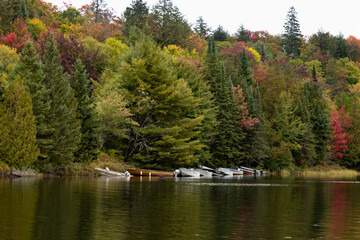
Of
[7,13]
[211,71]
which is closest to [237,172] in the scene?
[211,71]

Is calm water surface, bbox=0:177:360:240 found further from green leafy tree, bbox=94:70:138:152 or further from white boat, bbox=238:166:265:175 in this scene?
white boat, bbox=238:166:265:175

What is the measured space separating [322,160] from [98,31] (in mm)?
53999

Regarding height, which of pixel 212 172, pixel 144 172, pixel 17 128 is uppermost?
pixel 17 128

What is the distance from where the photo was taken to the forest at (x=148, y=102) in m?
50.5

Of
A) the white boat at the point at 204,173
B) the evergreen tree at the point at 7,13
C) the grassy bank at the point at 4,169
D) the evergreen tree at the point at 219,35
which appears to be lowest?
the white boat at the point at 204,173

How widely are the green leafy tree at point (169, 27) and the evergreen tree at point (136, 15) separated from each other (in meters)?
9.15

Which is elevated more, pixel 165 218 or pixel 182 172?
pixel 182 172

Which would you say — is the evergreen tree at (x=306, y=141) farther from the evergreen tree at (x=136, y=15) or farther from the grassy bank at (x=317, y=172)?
the evergreen tree at (x=136, y=15)

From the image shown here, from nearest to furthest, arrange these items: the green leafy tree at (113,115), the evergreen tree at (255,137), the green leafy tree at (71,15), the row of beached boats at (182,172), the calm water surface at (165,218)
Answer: the calm water surface at (165,218) → the row of beached boats at (182,172) → the green leafy tree at (113,115) → the evergreen tree at (255,137) → the green leafy tree at (71,15)

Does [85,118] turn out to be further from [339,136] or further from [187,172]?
[339,136]

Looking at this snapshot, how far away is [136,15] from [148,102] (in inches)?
3101

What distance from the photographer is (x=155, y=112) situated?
65.9m

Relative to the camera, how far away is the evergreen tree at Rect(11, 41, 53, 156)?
161 ft

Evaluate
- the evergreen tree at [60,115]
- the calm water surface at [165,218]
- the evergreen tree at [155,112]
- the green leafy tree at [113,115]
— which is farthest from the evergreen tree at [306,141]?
the calm water surface at [165,218]
